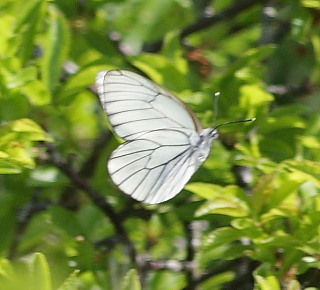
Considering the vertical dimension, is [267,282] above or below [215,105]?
below

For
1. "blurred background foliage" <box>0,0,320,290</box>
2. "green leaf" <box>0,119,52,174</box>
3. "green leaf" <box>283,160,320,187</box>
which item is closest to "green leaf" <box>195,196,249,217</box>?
"blurred background foliage" <box>0,0,320,290</box>

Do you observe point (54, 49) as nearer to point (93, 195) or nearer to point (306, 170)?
point (93, 195)

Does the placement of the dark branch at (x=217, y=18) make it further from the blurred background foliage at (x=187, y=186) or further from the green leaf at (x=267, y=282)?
the green leaf at (x=267, y=282)

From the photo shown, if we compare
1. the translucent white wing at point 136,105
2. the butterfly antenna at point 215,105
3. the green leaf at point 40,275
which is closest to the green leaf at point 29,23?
the translucent white wing at point 136,105

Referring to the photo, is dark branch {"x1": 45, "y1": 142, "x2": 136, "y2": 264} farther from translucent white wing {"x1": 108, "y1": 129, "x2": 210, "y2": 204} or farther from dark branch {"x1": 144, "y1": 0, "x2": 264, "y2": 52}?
dark branch {"x1": 144, "y1": 0, "x2": 264, "y2": 52}

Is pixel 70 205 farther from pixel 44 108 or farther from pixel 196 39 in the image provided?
pixel 196 39

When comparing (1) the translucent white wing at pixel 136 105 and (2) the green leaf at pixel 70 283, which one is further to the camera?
(1) the translucent white wing at pixel 136 105

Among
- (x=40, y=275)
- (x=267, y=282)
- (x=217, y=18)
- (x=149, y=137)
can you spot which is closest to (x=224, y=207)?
(x=267, y=282)
